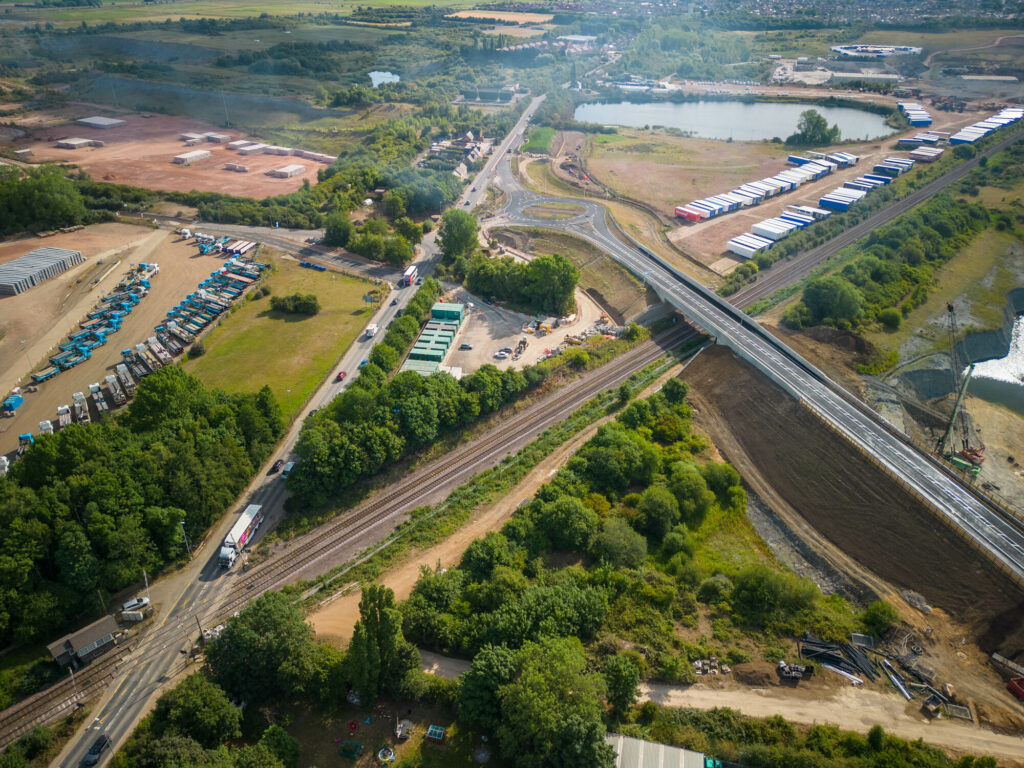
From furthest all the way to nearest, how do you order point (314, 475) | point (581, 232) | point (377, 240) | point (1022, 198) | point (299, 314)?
point (1022, 198)
point (581, 232)
point (377, 240)
point (299, 314)
point (314, 475)

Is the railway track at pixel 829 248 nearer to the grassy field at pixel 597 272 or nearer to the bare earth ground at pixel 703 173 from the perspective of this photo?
the bare earth ground at pixel 703 173

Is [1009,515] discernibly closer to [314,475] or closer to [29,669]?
[314,475]

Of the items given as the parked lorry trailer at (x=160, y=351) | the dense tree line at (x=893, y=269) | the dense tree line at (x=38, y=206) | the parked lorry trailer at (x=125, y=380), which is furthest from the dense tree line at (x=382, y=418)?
the dense tree line at (x=38, y=206)

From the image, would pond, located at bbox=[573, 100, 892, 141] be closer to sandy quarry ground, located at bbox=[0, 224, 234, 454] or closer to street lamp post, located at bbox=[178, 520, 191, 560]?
sandy quarry ground, located at bbox=[0, 224, 234, 454]

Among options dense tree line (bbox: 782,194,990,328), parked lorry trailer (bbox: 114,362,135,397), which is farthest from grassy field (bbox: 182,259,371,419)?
dense tree line (bbox: 782,194,990,328)

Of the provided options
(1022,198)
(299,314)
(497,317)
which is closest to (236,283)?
(299,314)

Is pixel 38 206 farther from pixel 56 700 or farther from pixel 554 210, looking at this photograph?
pixel 56 700
